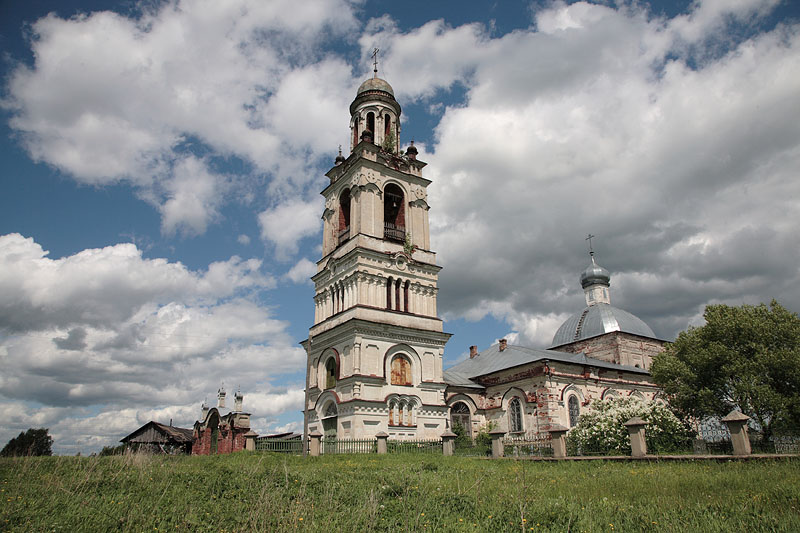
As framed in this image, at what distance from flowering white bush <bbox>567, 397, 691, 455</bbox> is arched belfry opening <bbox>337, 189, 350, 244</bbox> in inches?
724

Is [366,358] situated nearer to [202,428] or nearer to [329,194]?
[329,194]

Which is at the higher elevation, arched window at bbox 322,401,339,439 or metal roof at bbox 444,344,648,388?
metal roof at bbox 444,344,648,388

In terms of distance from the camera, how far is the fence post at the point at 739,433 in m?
14.5

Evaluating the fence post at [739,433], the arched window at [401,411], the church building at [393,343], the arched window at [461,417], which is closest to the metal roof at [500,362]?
the church building at [393,343]

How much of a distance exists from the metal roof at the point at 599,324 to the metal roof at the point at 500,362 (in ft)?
27.0

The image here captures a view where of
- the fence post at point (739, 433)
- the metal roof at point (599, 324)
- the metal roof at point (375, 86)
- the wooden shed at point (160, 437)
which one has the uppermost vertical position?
the metal roof at point (375, 86)

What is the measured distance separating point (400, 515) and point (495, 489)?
9.14 ft

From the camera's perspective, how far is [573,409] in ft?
101

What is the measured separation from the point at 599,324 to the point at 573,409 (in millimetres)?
16499

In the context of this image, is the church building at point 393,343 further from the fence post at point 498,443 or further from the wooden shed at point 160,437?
the wooden shed at point 160,437

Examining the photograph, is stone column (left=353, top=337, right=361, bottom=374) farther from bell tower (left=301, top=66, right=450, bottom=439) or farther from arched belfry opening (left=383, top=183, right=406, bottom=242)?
arched belfry opening (left=383, top=183, right=406, bottom=242)

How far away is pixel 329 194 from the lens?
35.2 m

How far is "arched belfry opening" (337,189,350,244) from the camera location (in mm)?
33094

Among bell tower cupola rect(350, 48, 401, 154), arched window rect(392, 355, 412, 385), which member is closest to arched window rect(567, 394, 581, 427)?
arched window rect(392, 355, 412, 385)
